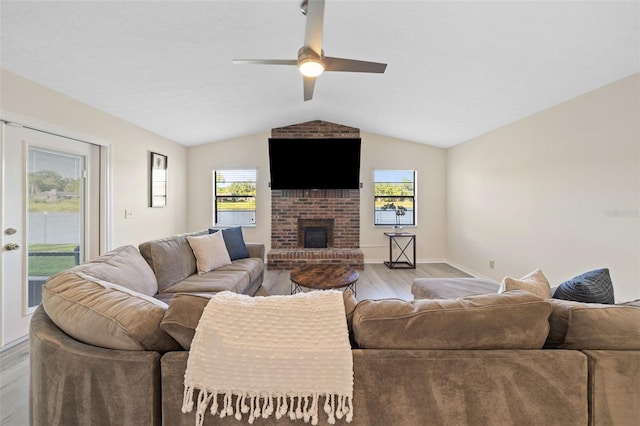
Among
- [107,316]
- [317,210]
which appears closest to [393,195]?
[317,210]

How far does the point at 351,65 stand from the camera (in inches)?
82.9

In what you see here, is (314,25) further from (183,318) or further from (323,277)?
(323,277)

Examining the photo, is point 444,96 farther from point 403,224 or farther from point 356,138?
point 403,224

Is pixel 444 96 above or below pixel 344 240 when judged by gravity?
above

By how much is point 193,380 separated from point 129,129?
4140mm

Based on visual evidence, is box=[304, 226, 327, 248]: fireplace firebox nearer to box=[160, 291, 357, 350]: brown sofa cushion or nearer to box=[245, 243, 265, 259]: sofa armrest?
box=[245, 243, 265, 259]: sofa armrest

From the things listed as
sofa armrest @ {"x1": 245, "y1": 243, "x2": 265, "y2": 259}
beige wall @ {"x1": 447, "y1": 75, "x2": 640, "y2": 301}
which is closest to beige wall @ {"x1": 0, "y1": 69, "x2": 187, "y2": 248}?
sofa armrest @ {"x1": 245, "y1": 243, "x2": 265, "y2": 259}

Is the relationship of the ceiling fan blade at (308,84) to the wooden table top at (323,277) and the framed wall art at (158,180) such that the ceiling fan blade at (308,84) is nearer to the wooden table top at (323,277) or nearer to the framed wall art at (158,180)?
the wooden table top at (323,277)

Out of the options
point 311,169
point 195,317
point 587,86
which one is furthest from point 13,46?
point 587,86

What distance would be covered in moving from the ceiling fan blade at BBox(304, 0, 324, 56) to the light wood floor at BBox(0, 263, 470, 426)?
2.87 metres

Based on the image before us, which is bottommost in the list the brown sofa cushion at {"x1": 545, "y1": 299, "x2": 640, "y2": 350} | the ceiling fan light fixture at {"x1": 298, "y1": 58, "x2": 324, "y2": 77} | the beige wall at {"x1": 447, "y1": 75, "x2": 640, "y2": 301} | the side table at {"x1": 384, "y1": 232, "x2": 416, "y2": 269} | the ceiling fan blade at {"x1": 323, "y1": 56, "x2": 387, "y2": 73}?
the side table at {"x1": 384, "y1": 232, "x2": 416, "y2": 269}

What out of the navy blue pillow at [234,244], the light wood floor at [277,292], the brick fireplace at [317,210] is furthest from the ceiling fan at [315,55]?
the brick fireplace at [317,210]

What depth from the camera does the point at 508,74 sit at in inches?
103

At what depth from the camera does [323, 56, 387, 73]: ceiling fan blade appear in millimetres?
2055
